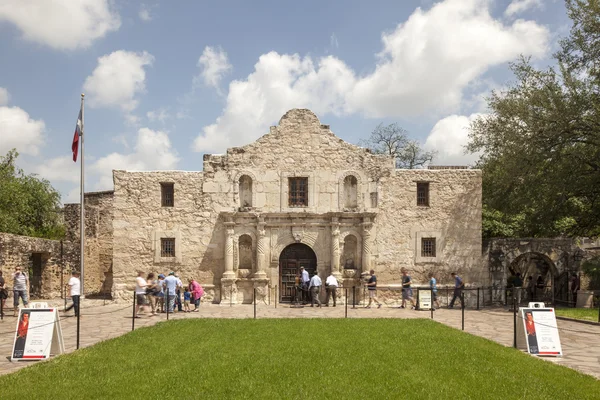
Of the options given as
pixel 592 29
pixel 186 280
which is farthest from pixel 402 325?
pixel 592 29

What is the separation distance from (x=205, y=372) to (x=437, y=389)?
11.4 feet

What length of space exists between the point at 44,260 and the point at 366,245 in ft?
47.7

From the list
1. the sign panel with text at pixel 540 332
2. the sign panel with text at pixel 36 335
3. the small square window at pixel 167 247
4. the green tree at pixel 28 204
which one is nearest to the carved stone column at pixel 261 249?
the small square window at pixel 167 247

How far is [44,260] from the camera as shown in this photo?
22312 millimetres

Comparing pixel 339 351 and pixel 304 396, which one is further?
pixel 339 351

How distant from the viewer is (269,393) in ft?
21.6

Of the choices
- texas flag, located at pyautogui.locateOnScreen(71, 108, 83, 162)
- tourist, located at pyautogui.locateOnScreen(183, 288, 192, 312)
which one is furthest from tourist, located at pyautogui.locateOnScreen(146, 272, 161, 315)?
texas flag, located at pyautogui.locateOnScreen(71, 108, 83, 162)

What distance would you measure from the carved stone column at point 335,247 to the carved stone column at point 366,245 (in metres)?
1.01

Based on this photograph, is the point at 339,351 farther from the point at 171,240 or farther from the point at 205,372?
the point at 171,240

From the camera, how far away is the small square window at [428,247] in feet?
65.6

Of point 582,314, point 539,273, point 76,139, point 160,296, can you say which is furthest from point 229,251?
point 539,273

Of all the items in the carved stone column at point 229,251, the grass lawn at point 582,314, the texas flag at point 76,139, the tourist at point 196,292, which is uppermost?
the texas flag at point 76,139

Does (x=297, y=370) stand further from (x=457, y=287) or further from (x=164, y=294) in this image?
(x=457, y=287)

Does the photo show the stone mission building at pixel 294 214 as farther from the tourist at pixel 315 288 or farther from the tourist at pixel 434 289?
the tourist at pixel 315 288
